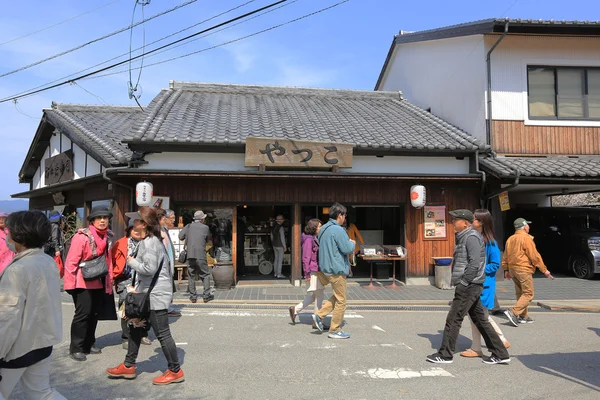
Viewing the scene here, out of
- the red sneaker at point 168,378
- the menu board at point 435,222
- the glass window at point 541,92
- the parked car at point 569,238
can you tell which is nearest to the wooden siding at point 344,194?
the menu board at point 435,222

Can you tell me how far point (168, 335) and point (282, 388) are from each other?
128 centimetres

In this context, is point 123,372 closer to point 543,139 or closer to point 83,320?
point 83,320

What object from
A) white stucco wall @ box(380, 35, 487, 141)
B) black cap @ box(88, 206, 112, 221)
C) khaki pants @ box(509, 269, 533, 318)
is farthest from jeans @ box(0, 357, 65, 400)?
white stucco wall @ box(380, 35, 487, 141)

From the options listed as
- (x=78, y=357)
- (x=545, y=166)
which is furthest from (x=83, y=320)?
(x=545, y=166)

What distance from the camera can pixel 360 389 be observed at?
437 centimetres

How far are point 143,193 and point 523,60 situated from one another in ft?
35.5

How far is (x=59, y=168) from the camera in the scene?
48.0 feet

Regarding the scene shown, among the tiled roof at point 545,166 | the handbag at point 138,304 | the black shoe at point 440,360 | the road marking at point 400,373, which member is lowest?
the road marking at point 400,373

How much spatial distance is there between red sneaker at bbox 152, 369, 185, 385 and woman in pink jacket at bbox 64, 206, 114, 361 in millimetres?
1429

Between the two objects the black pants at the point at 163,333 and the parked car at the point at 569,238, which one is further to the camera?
the parked car at the point at 569,238

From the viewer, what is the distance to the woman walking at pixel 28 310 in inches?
107

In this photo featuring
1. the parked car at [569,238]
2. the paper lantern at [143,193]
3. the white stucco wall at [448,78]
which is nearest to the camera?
the paper lantern at [143,193]

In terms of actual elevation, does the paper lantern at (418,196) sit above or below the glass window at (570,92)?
below

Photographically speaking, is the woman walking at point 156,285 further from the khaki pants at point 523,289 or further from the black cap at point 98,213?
the khaki pants at point 523,289
